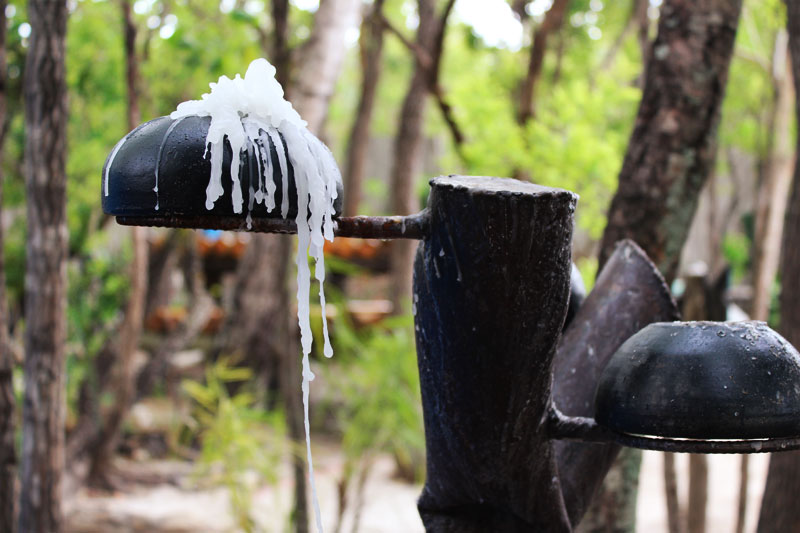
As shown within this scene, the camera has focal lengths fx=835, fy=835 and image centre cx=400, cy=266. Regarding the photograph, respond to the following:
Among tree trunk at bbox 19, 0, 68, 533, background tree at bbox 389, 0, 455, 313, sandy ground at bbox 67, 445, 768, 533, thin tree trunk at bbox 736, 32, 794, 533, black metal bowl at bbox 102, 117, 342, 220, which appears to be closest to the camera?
black metal bowl at bbox 102, 117, 342, 220

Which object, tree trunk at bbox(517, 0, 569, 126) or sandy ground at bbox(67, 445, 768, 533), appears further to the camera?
sandy ground at bbox(67, 445, 768, 533)

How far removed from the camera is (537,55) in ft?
18.1

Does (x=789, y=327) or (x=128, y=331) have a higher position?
(x=789, y=327)

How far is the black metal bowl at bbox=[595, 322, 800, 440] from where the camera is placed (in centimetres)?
126

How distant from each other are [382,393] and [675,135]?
2705mm

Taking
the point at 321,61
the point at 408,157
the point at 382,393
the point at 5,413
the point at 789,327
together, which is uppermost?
the point at 321,61

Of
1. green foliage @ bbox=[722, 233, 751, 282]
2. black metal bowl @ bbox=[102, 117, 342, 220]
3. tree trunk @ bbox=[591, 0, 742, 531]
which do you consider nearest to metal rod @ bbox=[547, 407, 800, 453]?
black metal bowl @ bbox=[102, 117, 342, 220]

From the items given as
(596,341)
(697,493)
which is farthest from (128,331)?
(596,341)

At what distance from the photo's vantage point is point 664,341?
1.35 meters

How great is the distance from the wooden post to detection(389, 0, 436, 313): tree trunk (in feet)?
18.6

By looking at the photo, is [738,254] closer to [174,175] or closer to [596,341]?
[596,341]

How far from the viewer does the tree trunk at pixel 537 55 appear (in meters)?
5.26

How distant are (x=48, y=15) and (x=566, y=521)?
2.44 metres

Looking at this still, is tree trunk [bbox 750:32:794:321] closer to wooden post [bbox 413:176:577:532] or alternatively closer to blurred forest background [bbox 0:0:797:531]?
blurred forest background [bbox 0:0:797:531]
